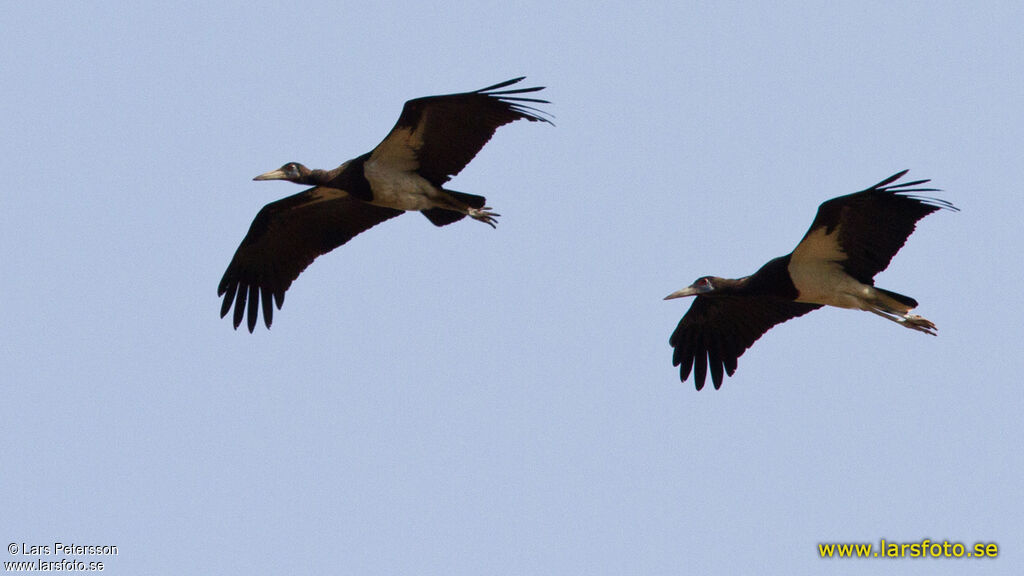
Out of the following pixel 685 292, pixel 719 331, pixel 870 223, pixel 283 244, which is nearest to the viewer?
pixel 870 223

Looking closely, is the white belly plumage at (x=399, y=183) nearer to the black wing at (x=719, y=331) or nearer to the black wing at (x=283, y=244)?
the black wing at (x=283, y=244)

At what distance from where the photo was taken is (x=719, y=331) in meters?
18.1

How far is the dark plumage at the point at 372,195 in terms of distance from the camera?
16.3 metres

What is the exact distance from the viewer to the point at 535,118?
16.0 metres

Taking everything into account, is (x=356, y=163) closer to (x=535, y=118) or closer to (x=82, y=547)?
(x=535, y=118)

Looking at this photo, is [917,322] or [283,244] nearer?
[917,322]

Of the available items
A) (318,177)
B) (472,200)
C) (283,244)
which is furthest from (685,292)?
(283,244)

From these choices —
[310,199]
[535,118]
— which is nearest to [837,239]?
[535,118]

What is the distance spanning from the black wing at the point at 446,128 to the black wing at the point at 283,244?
1.72m

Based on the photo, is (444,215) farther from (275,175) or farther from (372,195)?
(275,175)

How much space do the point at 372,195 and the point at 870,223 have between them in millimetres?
5308

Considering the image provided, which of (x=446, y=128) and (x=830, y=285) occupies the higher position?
(x=446, y=128)

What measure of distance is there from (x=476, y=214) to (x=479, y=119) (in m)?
1.16

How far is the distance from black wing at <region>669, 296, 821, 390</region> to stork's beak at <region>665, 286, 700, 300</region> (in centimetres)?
39
